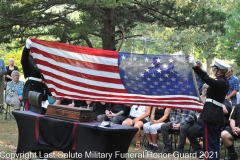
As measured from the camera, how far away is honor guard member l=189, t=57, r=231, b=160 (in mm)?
6488

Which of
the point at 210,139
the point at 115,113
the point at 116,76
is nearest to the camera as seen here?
the point at 210,139

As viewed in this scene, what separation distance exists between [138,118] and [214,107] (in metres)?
2.80

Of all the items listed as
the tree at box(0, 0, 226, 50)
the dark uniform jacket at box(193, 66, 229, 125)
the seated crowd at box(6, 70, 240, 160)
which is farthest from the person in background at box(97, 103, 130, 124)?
the dark uniform jacket at box(193, 66, 229, 125)

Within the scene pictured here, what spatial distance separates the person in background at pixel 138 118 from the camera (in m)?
9.04

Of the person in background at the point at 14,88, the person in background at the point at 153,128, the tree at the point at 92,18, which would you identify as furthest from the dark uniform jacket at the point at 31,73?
the person in background at the point at 14,88

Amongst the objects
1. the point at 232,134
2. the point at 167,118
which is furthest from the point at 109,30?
the point at 232,134

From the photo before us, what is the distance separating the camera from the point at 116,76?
25.8 ft

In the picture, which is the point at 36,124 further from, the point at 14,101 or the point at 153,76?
the point at 14,101

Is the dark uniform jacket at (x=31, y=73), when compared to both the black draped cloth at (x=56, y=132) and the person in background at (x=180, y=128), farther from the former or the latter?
the person in background at (x=180, y=128)

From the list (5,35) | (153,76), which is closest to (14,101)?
(5,35)

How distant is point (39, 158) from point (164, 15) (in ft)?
24.9

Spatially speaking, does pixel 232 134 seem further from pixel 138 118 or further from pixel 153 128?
pixel 138 118

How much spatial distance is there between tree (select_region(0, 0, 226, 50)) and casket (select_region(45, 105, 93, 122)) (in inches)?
165

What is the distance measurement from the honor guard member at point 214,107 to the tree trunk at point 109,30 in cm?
611
